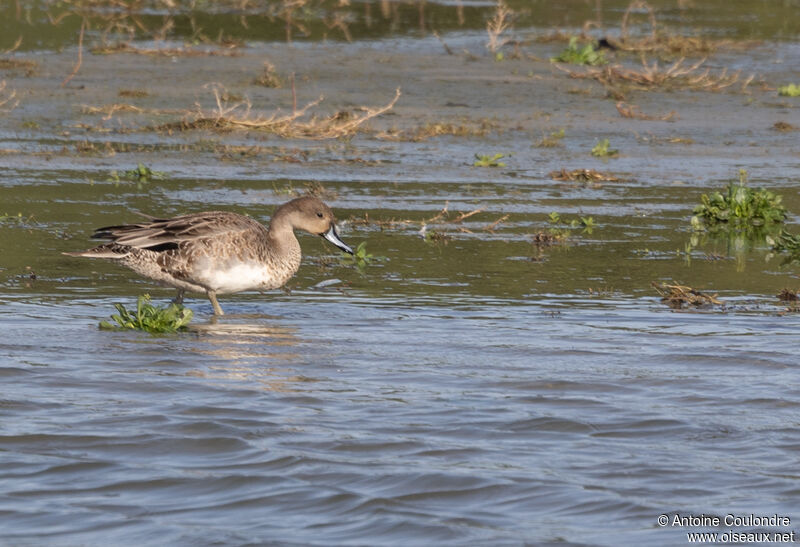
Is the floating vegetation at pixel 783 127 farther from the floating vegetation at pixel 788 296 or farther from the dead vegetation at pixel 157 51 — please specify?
the dead vegetation at pixel 157 51

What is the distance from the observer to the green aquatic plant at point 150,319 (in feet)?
25.5

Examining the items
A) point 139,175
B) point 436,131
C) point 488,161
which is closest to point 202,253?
point 139,175

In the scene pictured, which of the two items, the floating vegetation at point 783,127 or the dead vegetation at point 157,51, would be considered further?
the dead vegetation at point 157,51

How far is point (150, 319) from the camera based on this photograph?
7801mm

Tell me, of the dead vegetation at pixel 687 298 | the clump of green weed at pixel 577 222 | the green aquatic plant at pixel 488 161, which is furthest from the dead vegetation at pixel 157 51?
the dead vegetation at pixel 687 298

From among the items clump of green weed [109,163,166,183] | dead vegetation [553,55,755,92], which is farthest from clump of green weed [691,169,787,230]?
dead vegetation [553,55,755,92]

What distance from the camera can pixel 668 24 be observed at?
24750 millimetres

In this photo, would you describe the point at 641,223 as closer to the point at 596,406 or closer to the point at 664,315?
the point at 664,315

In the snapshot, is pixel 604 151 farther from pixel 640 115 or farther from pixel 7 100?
pixel 7 100

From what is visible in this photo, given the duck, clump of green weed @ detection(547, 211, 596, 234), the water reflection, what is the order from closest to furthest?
the water reflection → the duck → clump of green weed @ detection(547, 211, 596, 234)

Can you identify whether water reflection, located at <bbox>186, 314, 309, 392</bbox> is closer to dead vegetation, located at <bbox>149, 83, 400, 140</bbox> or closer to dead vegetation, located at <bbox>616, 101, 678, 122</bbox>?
dead vegetation, located at <bbox>149, 83, 400, 140</bbox>

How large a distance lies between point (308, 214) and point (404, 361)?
6.92 ft

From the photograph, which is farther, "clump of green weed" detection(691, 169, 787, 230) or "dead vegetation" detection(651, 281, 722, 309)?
"clump of green weed" detection(691, 169, 787, 230)

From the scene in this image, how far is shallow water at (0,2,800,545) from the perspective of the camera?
204 inches
